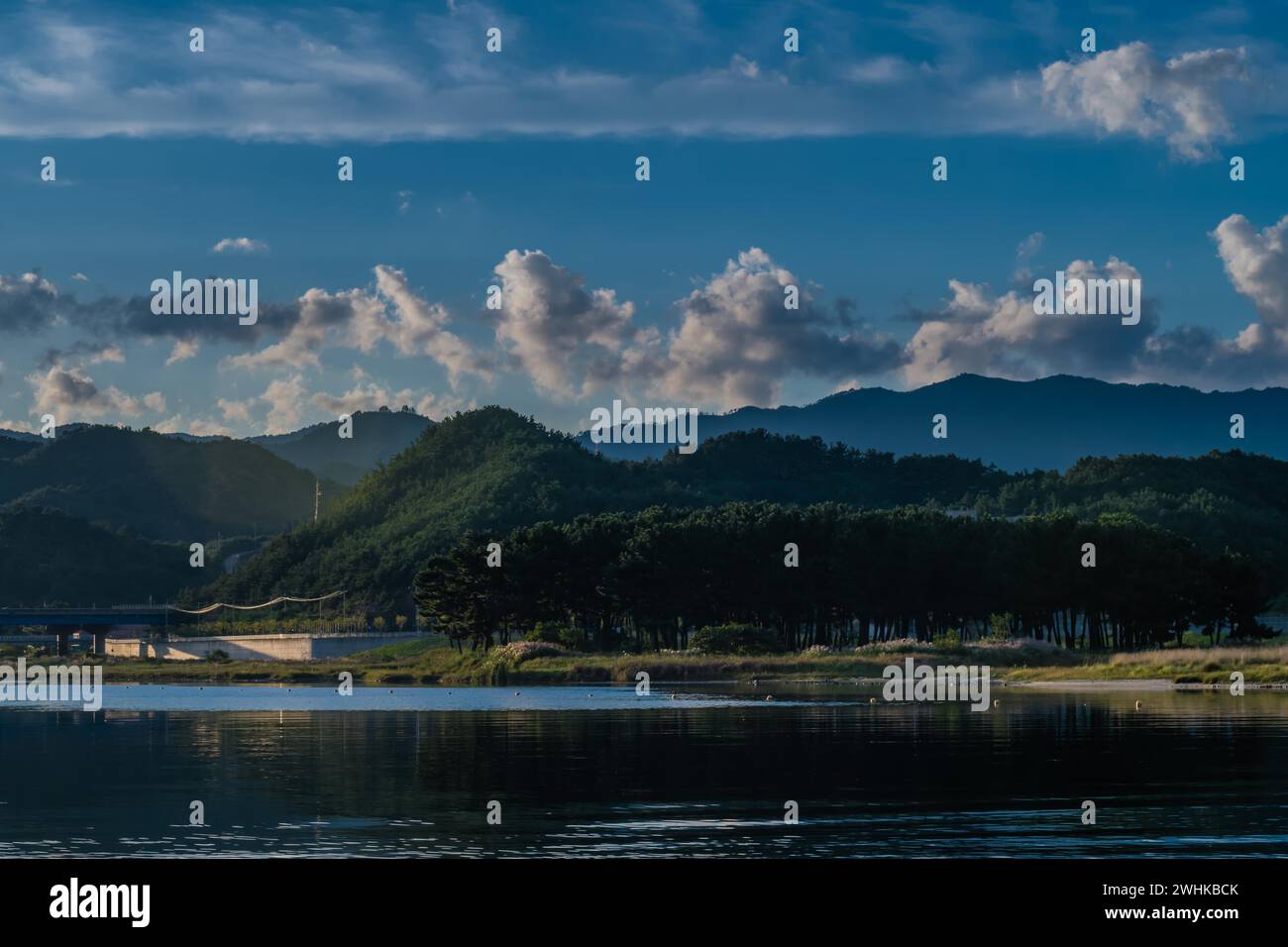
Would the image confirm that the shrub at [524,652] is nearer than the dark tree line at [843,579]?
No

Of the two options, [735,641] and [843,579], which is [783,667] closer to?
[735,641]

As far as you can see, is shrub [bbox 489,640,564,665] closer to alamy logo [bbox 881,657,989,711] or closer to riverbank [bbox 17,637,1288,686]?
riverbank [bbox 17,637,1288,686]

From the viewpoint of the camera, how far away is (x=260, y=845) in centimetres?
3331

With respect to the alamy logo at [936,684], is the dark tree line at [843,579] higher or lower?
higher

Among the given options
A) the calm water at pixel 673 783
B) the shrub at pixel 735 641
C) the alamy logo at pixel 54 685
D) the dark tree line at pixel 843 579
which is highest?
the dark tree line at pixel 843 579

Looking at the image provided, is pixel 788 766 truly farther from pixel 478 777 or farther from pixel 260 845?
pixel 260 845

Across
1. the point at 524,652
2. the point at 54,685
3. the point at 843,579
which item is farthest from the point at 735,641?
the point at 54,685

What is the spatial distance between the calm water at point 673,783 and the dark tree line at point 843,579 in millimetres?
59369
